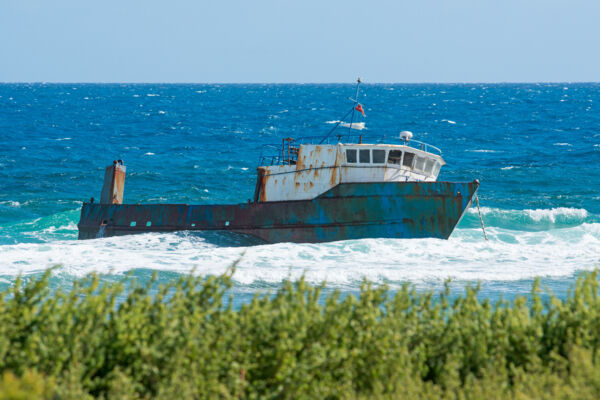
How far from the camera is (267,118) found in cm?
9412

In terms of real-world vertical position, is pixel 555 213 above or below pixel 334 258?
above

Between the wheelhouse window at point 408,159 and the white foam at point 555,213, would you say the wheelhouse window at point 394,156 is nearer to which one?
the wheelhouse window at point 408,159

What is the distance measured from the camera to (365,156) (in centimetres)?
2666

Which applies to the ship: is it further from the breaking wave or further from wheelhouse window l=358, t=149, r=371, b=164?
the breaking wave

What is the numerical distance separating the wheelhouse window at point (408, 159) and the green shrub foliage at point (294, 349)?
16069mm

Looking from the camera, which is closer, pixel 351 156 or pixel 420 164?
pixel 351 156

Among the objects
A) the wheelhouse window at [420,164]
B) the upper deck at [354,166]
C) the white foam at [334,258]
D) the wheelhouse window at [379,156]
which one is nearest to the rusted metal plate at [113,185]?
the white foam at [334,258]

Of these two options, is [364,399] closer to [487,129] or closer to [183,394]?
[183,394]

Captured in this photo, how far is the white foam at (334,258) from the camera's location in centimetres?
2258

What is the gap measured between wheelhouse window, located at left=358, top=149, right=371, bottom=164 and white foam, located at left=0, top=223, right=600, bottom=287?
3156 millimetres

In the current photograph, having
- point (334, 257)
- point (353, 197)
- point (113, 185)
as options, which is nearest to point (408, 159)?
point (353, 197)

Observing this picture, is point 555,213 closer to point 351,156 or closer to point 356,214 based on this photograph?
point 356,214

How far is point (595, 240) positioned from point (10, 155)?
48.1 meters

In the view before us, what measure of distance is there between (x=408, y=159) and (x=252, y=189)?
19.8m
